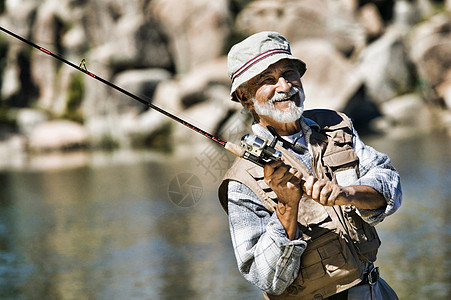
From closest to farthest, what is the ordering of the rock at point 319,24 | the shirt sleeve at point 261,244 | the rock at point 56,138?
the shirt sleeve at point 261,244 → the rock at point 56,138 → the rock at point 319,24

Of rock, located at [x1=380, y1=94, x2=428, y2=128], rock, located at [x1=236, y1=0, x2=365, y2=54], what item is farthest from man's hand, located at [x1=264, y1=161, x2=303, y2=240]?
rock, located at [x1=236, y1=0, x2=365, y2=54]

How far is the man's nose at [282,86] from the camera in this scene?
8.23ft

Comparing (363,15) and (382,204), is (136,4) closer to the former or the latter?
(363,15)

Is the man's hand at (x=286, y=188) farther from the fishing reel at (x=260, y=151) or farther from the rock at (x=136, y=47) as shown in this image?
the rock at (x=136, y=47)

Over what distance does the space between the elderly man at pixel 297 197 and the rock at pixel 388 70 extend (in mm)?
17702

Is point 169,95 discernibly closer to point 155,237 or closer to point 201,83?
point 201,83

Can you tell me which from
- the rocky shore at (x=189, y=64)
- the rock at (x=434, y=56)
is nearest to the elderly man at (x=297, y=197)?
the rocky shore at (x=189, y=64)

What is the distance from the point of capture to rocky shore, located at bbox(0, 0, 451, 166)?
18.9 metres

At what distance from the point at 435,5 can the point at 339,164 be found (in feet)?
72.6

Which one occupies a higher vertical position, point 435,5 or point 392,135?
point 435,5

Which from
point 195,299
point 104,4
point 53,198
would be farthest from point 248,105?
point 104,4

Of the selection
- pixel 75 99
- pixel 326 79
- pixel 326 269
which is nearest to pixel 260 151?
pixel 326 269

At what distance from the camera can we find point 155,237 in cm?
897

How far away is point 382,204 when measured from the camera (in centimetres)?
241
